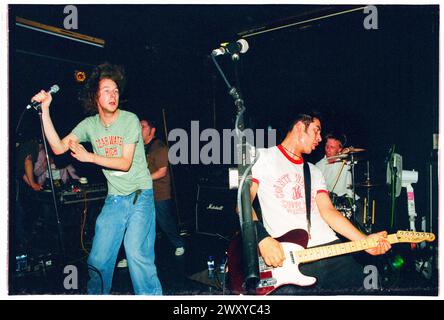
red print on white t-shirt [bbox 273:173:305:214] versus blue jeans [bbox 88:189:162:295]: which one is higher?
red print on white t-shirt [bbox 273:173:305:214]

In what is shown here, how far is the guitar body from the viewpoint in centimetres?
248

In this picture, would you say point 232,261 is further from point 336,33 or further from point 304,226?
point 336,33

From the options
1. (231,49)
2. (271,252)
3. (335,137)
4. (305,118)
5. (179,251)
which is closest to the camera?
(231,49)

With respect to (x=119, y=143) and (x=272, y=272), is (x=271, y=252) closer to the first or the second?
(x=272, y=272)

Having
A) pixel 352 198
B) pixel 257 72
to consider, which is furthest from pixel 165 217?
pixel 257 72

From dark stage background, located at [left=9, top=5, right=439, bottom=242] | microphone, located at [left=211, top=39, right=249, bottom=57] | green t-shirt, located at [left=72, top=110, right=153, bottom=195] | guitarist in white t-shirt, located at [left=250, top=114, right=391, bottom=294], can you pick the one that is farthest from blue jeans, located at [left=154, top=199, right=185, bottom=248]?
microphone, located at [left=211, top=39, right=249, bottom=57]

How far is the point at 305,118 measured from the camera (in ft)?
9.66

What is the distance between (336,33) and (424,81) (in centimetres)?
136

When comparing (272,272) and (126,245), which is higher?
(126,245)

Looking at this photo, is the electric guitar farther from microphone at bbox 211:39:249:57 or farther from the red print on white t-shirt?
microphone at bbox 211:39:249:57

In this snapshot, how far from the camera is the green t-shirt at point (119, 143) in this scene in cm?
265

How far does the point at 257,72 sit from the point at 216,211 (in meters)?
2.51

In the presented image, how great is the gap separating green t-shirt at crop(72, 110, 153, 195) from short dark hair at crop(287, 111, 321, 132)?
4.23 ft
